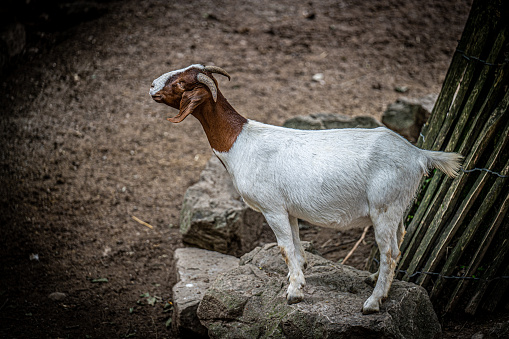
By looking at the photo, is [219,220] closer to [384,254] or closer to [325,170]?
[325,170]

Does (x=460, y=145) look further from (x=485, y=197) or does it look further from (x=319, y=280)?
(x=319, y=280)

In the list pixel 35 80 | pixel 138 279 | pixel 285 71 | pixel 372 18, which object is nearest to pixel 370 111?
pixel 285 71

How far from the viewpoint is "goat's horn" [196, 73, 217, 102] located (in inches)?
148

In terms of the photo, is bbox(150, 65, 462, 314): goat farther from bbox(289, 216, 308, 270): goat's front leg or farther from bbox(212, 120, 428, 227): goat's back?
bbox(289, 216, 308, 270): goat's front leg

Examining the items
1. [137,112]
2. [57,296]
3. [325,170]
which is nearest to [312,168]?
[325,170]

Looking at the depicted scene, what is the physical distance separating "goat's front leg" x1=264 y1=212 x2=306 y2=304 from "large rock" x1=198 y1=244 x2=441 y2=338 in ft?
0.32

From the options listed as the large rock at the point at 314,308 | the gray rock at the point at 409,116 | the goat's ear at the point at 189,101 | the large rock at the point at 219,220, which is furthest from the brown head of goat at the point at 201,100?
the gray rock at the point at 409,116

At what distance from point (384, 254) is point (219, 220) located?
2.43 m

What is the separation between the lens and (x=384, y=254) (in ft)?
12.5

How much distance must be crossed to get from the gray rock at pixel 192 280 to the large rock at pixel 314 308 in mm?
443

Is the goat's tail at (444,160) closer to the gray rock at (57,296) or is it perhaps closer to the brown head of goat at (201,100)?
the brown head of goat at (201,100)

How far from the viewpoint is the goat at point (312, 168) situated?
368 centimetres

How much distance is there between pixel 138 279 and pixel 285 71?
19.6 feet

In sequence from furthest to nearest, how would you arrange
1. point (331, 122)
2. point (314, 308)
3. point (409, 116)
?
point (409, 116), point (331, 122), point (314, 308)
